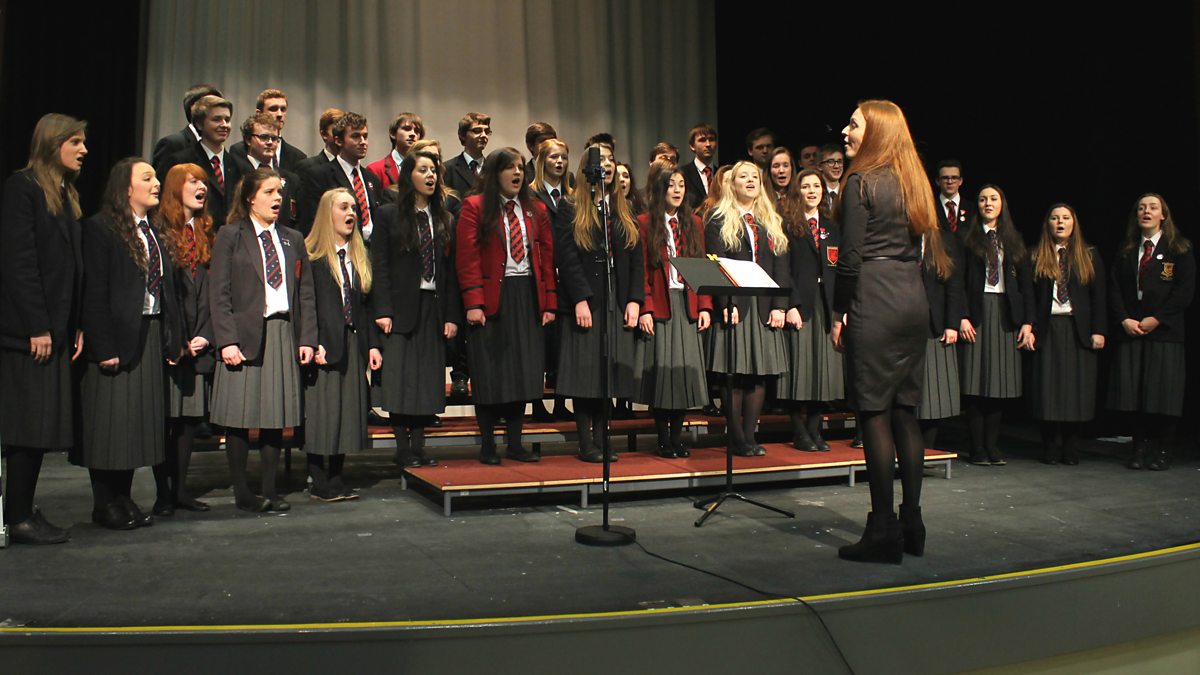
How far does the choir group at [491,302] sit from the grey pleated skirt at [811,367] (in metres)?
0.02

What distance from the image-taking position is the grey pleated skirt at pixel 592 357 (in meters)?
4.84

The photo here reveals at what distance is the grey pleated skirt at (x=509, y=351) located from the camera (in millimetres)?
4797

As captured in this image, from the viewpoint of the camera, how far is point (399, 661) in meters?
2.53

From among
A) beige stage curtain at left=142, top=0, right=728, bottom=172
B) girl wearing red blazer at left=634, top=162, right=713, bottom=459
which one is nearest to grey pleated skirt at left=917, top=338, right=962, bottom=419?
girl wearing red blazer at left=634, top=162, right=713, bottom=459

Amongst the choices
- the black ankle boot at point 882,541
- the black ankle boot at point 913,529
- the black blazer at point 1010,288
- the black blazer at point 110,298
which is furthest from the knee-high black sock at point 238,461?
the black blazer at point 1010,288

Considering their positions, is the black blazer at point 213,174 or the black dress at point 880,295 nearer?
the black dress at point 880,295

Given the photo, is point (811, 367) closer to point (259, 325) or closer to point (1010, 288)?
point (1010, 288)

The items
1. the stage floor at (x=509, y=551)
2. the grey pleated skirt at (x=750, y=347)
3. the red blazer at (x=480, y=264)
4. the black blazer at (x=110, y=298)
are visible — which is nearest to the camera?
the stage floor at (x=509, y=551)

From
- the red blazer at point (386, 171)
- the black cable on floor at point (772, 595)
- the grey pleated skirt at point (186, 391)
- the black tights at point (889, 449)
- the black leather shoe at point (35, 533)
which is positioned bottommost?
the black cable on floor at point (772, 595)

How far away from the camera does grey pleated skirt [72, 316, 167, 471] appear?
12.4ft

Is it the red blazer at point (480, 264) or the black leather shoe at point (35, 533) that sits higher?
the red blazer at point (480, 264)

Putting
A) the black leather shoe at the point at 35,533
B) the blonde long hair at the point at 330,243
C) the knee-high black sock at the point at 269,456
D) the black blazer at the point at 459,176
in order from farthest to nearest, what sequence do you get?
the black blazer at the point at 459,176, the blonde long hair at the point at 330,243, the knee-high black sock at the point at 269,456, the black leather shoe at the point at 35,533

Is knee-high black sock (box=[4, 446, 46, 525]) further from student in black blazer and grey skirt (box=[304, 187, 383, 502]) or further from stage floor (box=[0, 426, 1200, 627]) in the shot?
student in black blazer and grey skirt (box=[304, 187, 383, 502])

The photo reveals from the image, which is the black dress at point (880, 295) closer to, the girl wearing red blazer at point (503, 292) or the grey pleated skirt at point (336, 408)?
the girl wearing red blazer at point (503, 292)
